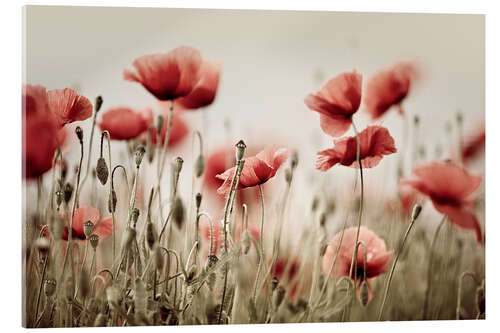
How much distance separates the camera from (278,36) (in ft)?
7.68

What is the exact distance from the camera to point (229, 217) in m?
2.25

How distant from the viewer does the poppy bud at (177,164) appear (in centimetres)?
219

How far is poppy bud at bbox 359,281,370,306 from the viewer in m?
2.29

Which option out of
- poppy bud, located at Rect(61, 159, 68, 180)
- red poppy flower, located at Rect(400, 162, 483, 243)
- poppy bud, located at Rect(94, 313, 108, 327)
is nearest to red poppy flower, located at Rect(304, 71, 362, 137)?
red poppy flower, located at Rect(400, 162, 483, 243)

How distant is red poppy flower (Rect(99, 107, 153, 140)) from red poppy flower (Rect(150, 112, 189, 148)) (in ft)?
0.11

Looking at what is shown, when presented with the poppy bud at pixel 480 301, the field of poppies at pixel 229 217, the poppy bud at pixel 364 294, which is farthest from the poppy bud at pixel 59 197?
the poppy bud at pixel 480 301

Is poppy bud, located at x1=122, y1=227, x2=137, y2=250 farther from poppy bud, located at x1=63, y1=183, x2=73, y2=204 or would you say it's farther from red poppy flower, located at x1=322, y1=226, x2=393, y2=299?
red poppy flower, located at x1=322, y1=226, x2=393, y2=299

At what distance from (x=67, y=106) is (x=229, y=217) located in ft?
1.77

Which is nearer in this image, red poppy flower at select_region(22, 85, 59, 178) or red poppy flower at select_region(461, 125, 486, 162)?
red poppy flower at select_region(22, 85, 59, 178)

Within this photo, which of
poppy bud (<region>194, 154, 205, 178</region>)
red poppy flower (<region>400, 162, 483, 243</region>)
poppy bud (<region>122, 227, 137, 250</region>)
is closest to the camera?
poppy bud (<region>122, 227, 137, 250</region>)

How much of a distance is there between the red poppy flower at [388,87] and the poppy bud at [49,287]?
3.31 ft

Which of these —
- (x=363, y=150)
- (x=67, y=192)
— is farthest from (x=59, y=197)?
(x=363, y=150)

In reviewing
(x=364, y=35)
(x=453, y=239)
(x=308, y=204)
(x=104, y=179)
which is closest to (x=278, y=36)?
(x=364, y=35)
